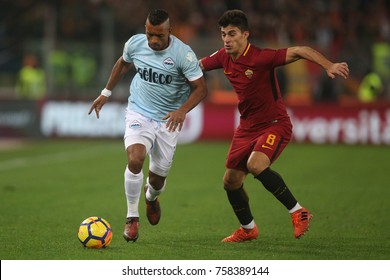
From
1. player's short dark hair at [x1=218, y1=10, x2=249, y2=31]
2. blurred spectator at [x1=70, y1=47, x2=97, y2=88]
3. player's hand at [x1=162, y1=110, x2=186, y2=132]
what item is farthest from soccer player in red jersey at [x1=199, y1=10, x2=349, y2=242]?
blurred spectator at [x1=70, y1=47, x2=97, y2=88]

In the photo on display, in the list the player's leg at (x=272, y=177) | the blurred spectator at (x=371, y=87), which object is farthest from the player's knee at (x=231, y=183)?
the blurred spectator at (x=371, y=87)

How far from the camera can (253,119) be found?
886 centimetres

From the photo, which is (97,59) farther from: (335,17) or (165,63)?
(165,63)

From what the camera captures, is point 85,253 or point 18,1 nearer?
point 85,253

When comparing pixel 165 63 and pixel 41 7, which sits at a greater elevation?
pixel 41 7

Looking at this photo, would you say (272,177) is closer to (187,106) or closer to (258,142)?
(258,142)

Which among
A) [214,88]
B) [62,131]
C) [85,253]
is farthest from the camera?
[214,88]

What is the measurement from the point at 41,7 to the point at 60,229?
20.4 m

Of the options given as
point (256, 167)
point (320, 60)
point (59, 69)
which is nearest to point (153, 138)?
point (256, 167)

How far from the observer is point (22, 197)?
12.7 metres

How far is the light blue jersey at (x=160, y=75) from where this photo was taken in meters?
8.84

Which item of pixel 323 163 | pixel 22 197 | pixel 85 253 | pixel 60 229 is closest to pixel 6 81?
pixel 323 163

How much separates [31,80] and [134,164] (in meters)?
18.1

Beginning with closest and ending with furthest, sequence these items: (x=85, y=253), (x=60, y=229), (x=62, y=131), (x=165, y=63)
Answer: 1. (x=85, y=253)
2. (x=165, y=63)
3. (x=60, y=229)
4. (x=62, y=131)
